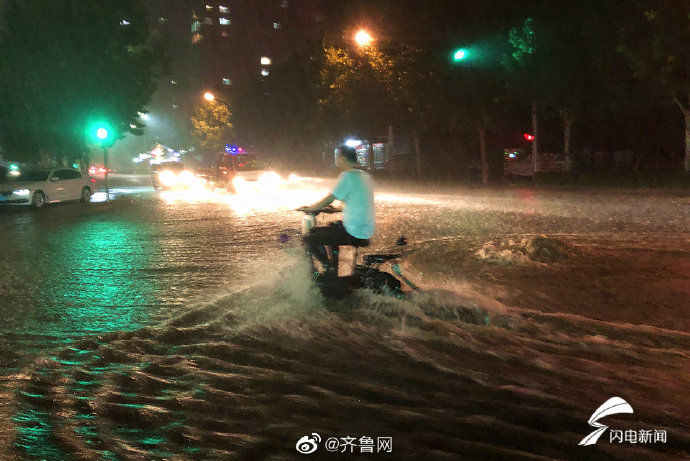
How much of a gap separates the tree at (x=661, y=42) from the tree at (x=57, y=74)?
2975cm

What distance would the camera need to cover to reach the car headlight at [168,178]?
138 ft

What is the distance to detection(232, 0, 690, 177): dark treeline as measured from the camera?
27.1 m

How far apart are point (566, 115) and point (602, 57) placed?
5790mm

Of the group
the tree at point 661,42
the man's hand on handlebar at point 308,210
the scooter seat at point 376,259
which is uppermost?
the tree at point 661,42

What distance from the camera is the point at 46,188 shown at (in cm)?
2808

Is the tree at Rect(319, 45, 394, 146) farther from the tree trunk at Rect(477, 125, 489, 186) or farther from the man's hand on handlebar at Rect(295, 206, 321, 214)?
the man's hand on handlebar at Rect(295, 206, 321, 214)

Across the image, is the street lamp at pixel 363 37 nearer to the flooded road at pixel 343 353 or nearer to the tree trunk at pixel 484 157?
the tree trunk at pixel 484 157

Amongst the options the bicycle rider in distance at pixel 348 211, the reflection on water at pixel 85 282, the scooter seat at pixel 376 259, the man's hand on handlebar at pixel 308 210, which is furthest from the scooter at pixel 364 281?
the reflection on water at pixel 85 282

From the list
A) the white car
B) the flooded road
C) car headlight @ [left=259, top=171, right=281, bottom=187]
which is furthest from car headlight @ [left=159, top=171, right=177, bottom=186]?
the flooded road

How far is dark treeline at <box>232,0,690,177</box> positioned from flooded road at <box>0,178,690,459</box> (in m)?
16.4

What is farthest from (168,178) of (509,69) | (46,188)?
(509,69)

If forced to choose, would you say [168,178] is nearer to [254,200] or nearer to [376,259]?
[254,200]

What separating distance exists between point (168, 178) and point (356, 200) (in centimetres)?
3598

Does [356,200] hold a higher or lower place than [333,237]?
higher
